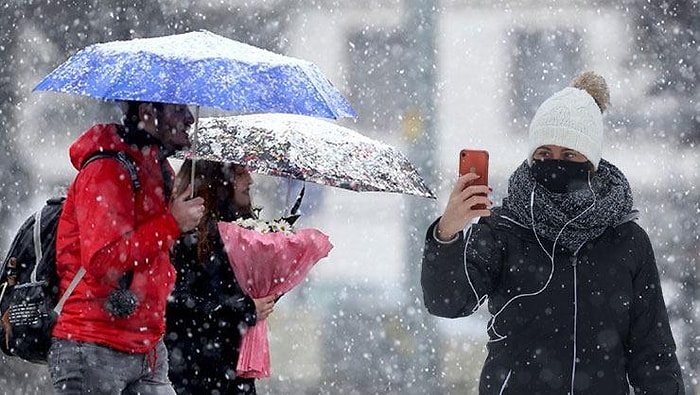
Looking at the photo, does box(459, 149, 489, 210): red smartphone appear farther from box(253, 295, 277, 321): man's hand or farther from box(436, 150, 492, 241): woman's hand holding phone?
box(253, 295, 277, 321): man's hand

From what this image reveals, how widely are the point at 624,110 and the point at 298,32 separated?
268cm

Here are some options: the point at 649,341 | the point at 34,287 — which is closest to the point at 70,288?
the point at 34,287

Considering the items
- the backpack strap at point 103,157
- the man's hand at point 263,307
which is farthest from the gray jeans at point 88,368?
the man's hand at point 263,307

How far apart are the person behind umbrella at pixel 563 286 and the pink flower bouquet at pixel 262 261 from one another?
139 centimetres

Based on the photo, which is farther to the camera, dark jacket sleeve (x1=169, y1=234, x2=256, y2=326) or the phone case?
dark jacket sleeve (x1=169, y1=234, x2=256, y2=326)

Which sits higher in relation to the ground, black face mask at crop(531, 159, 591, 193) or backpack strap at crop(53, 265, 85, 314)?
black face mask at crop(531, 159, 591, 193)

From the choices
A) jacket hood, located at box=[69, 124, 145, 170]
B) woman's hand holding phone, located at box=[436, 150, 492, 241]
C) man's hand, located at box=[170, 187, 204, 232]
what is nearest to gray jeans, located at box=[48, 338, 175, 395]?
man's hand, located at box=[170, 187, 204, 232]

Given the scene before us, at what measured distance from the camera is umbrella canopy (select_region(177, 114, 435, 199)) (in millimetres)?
4898

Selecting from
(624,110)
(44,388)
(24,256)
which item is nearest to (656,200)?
(624,110)

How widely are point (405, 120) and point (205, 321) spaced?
3326 mm

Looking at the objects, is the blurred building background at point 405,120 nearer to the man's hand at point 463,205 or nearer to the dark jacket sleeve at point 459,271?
the dark jacket sleeve at point 459,271

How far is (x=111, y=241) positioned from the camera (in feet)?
12.5

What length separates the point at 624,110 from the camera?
341 inches

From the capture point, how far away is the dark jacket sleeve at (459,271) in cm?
355
